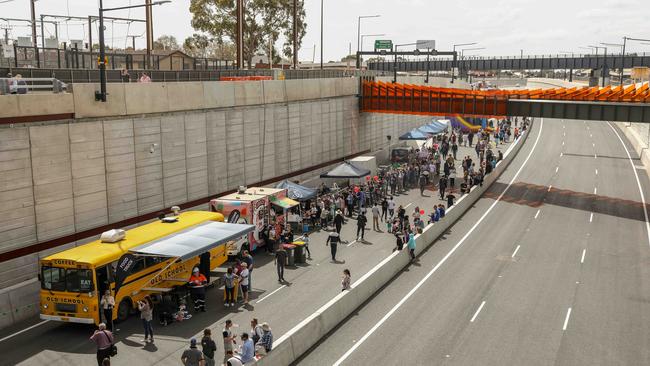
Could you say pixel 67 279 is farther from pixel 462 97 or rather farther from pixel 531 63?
pixel 531 63

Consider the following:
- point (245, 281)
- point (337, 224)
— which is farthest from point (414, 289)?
point (337, 224)

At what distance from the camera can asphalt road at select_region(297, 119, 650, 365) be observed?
19391mm

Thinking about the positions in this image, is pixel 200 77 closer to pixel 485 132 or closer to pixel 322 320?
pixel 322 320

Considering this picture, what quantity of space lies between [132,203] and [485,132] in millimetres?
49576

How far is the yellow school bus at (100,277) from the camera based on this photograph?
19719 millimetres

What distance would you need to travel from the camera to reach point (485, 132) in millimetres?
69312

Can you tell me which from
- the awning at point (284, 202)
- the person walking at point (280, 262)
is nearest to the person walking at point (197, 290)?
the person walking at point (280, 262)

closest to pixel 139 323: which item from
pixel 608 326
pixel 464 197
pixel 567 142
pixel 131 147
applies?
pixel 131 147

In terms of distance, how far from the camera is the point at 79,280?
1972 centimetres

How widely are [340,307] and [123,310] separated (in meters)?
7.30

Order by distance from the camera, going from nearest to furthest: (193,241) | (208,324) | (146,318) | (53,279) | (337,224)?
(146,318)
(53,279)
(208,324)
(193,241)
(337,224)

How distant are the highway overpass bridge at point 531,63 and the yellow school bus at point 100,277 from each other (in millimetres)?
99056

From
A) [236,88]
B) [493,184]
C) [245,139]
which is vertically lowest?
[493,184]

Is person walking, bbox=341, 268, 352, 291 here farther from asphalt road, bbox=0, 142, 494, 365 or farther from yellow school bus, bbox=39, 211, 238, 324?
yellow school bus, bbox=39, 211, 238, 324
